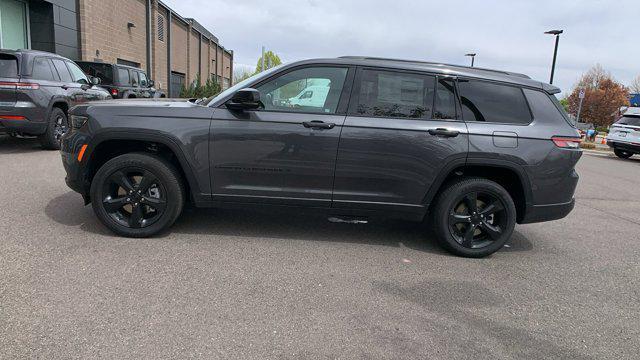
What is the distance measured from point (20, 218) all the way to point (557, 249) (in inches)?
225

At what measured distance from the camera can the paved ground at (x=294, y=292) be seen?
278cm

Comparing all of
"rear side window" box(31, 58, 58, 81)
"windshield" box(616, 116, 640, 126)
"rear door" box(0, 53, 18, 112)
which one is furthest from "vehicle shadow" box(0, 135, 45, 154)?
"windshield" box(616, 116, 640, 126)

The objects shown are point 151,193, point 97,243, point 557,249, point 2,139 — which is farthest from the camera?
point 2,139

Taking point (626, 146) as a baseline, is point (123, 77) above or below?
above

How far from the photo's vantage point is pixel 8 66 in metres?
7.85

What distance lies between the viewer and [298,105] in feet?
14.0

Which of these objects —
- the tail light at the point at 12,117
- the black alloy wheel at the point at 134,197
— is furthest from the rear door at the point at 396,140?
the tail light at the point at 12,117

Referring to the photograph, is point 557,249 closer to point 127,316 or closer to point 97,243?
point 127,316

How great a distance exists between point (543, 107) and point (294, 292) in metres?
3.03

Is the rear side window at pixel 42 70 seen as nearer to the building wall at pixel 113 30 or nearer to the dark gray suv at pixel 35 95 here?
Result: the dark gray suv at pixel 35 95

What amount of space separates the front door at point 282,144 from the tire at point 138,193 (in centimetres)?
42

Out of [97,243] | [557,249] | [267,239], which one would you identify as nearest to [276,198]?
[267,239]

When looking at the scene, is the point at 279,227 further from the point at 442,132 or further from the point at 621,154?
the point at 621,154

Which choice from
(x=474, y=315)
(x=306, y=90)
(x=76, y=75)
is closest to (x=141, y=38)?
(x=76, y=75)
